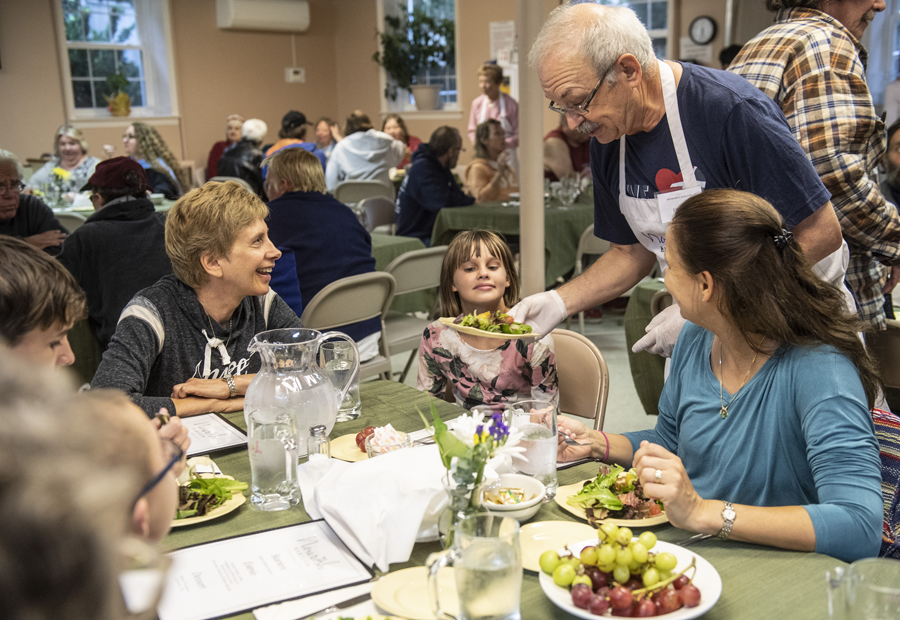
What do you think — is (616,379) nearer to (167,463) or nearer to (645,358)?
(645,358)

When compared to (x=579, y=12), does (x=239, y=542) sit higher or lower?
lower

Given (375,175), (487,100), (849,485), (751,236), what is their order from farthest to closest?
(487,100) → (375,175) → (751,236) → (849,485)

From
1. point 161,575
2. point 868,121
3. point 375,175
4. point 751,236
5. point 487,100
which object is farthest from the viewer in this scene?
point 487,100

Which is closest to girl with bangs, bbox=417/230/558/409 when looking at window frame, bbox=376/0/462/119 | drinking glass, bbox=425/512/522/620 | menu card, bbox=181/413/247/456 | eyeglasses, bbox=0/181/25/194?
menu card, bbox=181/413/247/456

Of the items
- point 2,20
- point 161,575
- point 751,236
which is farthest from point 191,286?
point 2,20

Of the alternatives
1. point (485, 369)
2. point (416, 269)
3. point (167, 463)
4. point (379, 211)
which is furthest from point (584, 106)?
point (379, 211)

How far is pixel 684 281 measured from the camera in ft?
4.58

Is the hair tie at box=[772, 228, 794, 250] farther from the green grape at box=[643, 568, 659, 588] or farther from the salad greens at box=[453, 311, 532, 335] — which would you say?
the salad greens at box=[453, 311, 532, 335]

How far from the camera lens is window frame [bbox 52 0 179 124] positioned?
9250 millimetres

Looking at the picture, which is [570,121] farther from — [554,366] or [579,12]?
[554,366]

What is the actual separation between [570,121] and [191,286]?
3.66ft

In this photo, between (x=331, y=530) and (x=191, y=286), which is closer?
(x=331, y=530)

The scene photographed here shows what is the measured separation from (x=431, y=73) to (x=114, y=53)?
403 cm

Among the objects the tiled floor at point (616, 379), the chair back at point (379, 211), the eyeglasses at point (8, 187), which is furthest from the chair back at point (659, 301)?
the chair back at point (379, 211)
